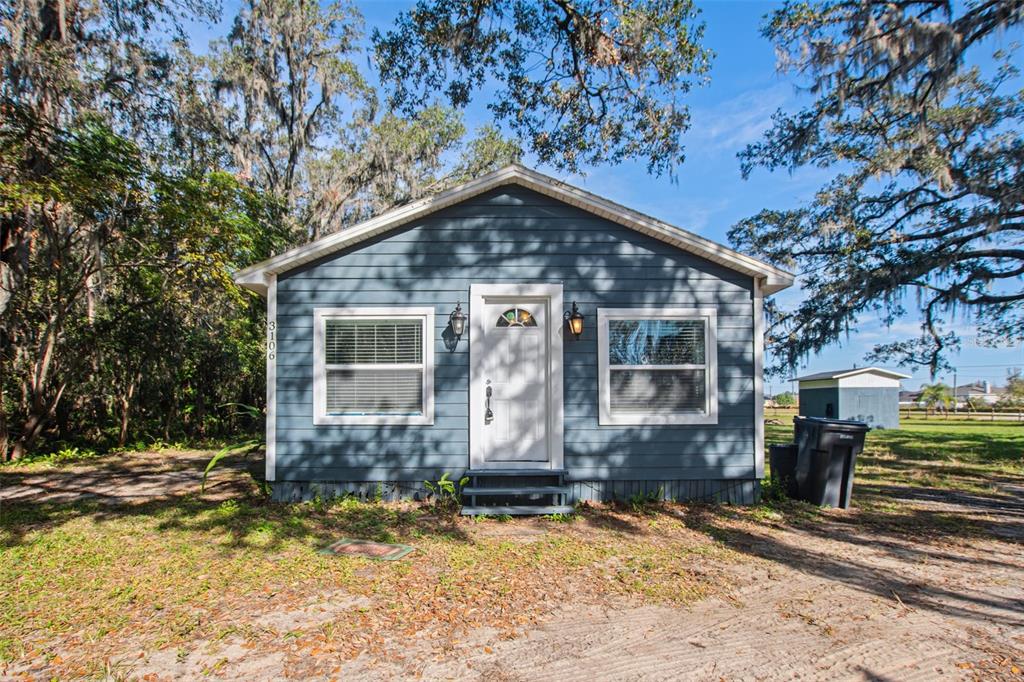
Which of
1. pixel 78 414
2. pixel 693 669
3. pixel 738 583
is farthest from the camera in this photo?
pixel 78 414

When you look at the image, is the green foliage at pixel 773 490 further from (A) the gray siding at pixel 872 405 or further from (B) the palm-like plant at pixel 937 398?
(B) the palm-like plant at pixel 937 398

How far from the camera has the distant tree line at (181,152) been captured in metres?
7.83

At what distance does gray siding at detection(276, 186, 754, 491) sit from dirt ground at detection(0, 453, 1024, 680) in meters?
1.33

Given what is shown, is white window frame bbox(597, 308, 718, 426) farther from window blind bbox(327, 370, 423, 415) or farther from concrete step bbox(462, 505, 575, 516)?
window blind bbox(327, 370, 423, 415)

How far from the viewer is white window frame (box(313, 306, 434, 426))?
6.19 metres

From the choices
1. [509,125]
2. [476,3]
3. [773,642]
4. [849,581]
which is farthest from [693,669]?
[509,125]

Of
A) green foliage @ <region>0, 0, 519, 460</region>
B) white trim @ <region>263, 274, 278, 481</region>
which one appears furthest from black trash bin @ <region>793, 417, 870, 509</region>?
green foliage @ <region>0, 0, 519, 460</region>

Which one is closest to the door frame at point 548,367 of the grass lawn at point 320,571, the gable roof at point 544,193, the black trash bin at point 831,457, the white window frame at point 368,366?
the white window frame at point 368,366

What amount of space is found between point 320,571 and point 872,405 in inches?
832

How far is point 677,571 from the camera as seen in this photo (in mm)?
4211

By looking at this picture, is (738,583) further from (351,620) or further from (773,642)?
(351,620)

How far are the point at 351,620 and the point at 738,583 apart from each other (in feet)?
9.05

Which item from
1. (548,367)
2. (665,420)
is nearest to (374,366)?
(548,367)

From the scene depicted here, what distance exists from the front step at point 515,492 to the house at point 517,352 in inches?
1.1
